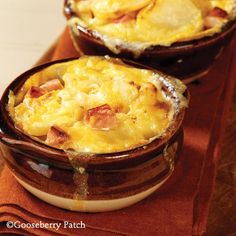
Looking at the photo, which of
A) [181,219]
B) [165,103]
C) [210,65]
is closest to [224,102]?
[210,65]

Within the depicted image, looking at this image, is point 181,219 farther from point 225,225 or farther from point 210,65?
point 210,65

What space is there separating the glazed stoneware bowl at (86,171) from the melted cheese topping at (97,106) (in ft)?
0.10

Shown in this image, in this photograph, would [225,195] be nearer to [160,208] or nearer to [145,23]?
[160,208]

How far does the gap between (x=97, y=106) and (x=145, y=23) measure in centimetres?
42

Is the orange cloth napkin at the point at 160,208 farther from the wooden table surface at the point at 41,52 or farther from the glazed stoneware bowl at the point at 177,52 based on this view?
the glazed stoneware bowl at the point at 177,52

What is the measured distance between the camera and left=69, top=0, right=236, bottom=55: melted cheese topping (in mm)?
1707

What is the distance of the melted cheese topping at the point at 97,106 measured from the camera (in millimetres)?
1323

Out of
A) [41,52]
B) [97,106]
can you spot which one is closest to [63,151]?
[97,106]

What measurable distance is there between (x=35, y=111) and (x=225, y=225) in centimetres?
54

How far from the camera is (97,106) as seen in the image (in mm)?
1410

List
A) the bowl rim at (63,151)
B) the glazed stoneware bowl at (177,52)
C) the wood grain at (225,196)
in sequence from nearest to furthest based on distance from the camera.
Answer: the bowl rim at (63,151) < the wood grain at (225,196) < the glazed stoneware bowl at (177,52)

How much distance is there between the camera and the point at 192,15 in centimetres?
178

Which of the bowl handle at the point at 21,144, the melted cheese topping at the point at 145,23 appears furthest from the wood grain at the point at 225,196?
the bowl handle at the point at 21,144

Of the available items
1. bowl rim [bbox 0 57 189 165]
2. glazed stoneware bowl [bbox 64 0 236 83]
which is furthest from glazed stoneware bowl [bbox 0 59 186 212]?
glazed stoneware bowl [bbox 64 0 236 83]
